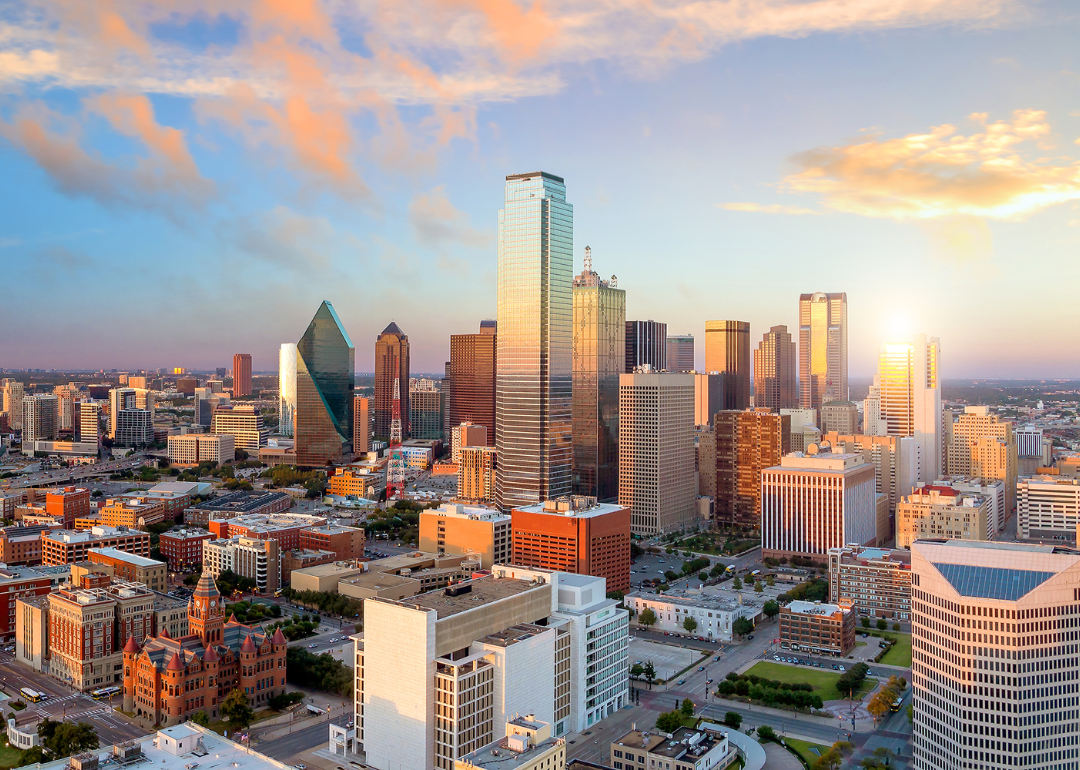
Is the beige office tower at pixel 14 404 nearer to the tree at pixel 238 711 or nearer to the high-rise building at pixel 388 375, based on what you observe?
the high-rise building at pixel 388 375

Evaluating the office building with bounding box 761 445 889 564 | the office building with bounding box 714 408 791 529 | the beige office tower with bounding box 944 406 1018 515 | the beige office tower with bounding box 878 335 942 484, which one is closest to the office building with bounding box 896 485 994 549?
the office building with bounding box 761 445 889 564

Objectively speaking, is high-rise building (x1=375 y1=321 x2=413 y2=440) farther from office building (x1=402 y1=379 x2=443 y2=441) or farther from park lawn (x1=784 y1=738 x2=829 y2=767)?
park lawn (x1=784 y1=738 x2=829 y2=767)

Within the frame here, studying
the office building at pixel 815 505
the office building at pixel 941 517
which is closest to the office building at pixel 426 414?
the office building at pixel 815 505

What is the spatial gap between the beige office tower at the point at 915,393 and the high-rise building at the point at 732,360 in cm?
5163

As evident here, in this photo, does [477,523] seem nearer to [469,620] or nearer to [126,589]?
[126,589]

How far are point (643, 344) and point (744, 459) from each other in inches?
1657

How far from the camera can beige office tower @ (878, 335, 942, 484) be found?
357 feet

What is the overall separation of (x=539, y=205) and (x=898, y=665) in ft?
163

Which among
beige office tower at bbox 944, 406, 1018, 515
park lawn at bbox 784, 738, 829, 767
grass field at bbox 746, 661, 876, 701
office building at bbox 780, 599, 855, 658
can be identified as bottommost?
grass field at bbox 746, 661, 876, 701

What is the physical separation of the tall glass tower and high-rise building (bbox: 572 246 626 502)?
14.5 m

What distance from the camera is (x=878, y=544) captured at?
85.5m

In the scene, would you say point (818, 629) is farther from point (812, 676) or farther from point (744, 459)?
point (744, 459)

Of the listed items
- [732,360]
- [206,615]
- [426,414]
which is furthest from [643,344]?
[206,615]

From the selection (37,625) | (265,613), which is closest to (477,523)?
(265,613)
